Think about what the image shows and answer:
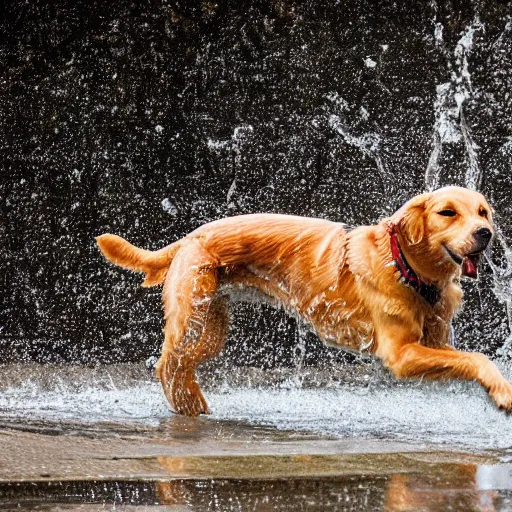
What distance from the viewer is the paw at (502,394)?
355cm

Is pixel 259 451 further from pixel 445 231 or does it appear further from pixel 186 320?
pixel 186 320

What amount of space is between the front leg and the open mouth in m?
0.32

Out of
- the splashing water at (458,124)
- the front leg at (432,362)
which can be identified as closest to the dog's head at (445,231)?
the front leg at (432,362)

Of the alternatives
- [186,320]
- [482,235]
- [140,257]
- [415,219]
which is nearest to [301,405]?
[186,320]

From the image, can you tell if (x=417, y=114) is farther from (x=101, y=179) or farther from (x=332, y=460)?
(x=332, y=460)

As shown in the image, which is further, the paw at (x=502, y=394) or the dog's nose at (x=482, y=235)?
the dog's nose at (x=482, y=235)

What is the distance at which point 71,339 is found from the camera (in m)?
7.23

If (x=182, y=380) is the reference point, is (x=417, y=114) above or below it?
above

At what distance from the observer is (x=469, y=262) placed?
391cm

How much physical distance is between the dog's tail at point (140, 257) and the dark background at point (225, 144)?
7.61 ft

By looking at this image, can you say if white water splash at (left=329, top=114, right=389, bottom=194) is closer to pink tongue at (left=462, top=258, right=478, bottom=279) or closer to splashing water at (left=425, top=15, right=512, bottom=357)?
splashing water at (left=425, top=15, right=512, bottom=357)

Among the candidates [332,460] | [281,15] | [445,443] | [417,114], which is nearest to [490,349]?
[417,114]

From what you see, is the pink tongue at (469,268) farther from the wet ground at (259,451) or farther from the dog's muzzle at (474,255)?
the wet ground at (259,451)

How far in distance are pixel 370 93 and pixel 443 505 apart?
512 centimetres
